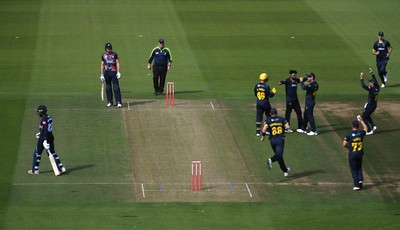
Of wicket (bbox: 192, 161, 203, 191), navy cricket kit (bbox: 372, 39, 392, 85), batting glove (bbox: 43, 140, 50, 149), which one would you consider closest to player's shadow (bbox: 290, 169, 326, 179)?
wicket (bbox: 192, 161, 203, 191)

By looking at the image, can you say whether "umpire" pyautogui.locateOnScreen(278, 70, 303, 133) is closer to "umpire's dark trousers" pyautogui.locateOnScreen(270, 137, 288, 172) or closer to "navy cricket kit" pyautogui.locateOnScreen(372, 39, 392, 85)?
"umpire's dark trousers" pyautogui.locateOnScreen(270, 137, 288, 172)

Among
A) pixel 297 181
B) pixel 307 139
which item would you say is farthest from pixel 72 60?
pixel 297 181

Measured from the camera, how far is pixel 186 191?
113ft

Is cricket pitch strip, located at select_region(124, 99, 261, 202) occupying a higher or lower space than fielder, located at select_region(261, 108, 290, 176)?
lower

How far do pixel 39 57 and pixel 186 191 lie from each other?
734 inches

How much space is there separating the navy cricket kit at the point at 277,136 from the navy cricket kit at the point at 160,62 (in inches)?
418

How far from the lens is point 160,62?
45.2 metres

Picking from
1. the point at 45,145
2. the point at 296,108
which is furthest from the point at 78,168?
the point at 296,108

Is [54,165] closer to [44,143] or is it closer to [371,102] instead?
[44,143]

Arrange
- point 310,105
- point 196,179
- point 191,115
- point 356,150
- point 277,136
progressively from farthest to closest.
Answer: point 191,115 < point 310,105 < point 277,136 < point 196,179 < point 356,150

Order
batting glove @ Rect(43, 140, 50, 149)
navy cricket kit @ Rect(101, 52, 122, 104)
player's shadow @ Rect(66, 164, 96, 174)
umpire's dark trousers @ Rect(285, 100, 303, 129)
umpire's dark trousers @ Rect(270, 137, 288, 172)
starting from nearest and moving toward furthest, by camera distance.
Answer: batting glove @ Rect(43, 140, 50, 149) < umpire's dark trousers @ Rect(270, 137, 288, 172) < player's shadow @ Rect(66, 164, 96, 174) < umpire's dark trousers @ Rect(285, 100, 303, 129) < navy cricket kit @ Rect(101, 52, 122, 104)

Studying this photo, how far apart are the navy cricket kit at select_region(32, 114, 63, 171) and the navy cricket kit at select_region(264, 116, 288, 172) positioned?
718cm

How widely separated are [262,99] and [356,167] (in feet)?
20.7

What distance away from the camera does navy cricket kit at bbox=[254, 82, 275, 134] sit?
3972cm
